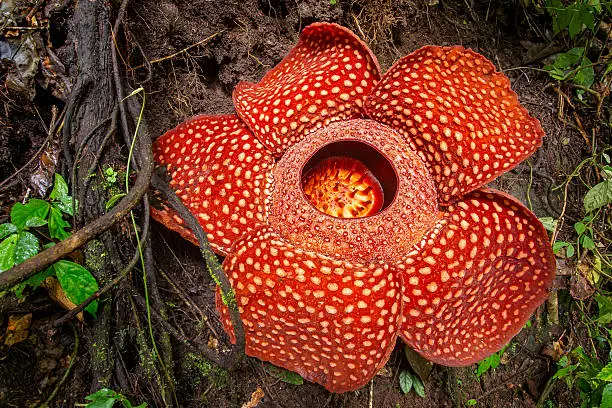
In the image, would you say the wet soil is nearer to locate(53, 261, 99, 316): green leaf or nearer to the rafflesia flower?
locate(53, 261, 99, 316): green leaf

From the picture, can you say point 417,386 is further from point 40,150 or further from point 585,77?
point 585,77

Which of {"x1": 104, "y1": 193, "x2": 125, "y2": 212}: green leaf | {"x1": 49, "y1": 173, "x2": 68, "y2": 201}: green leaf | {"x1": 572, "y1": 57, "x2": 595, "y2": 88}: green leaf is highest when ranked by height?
{"x1": 49, "y1": 173, "x2": 68, "y2": 201}: green leaf

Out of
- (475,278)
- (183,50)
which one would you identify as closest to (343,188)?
(475,278)

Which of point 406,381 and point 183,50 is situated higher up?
point 183,50

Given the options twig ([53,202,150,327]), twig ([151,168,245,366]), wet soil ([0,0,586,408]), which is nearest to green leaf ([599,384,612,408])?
wet soil ([0,0,586,408])

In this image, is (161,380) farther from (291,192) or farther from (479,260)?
(479,260)

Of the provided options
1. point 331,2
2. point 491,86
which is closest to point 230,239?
point 491,86

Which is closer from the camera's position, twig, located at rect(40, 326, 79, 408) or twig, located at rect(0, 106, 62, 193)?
twig, located at rect(40, 326, 79, 408)
